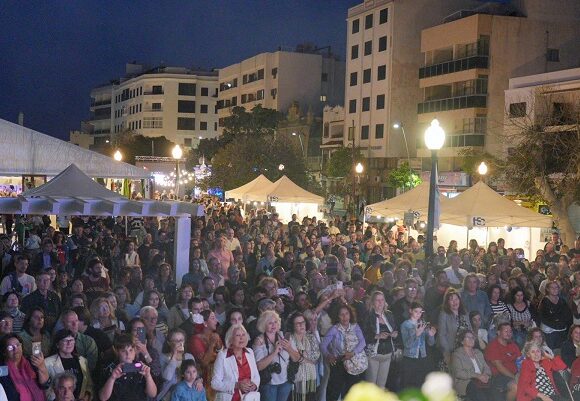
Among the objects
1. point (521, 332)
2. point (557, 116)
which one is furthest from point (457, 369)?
point (557, 116)

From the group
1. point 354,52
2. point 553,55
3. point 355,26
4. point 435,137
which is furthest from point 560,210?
point 355,26

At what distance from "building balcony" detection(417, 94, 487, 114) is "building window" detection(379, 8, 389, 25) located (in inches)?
250

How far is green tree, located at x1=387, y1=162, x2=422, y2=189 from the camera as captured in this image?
45.8 m

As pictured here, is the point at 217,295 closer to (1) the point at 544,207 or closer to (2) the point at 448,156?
(1) the point at 544,207

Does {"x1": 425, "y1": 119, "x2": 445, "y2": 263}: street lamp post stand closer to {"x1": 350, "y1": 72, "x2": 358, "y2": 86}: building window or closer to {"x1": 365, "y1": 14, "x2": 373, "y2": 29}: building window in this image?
{"x1": 365, "y1": 14, "x2": 373, "y2": 29}: building window

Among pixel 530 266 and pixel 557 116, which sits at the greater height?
pixel 557 116

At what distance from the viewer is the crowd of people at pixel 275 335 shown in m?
6.54

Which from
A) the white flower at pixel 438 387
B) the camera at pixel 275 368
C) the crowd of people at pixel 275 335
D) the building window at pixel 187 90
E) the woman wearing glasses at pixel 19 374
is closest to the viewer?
the woman wearing glasses at pixel 19 374

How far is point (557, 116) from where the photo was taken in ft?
111

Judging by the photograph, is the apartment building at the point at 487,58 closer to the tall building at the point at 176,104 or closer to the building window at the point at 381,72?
the building window at the point at 381,72

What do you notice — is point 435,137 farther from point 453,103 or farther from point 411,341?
point 453,103

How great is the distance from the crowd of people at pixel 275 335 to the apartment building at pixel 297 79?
192ft

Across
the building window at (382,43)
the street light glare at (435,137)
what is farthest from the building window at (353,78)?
the street light glare at (435,137)

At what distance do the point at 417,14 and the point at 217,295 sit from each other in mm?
45171
